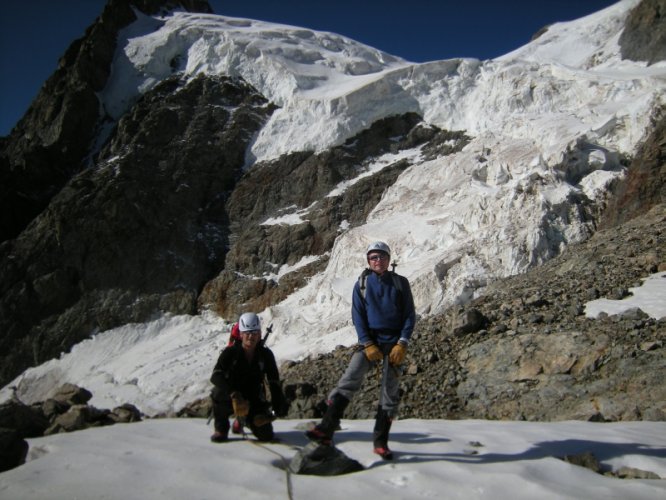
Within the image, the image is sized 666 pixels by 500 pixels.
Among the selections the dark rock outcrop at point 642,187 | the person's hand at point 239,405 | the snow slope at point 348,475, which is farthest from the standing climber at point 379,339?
the dark rock outcrop at point 642,187

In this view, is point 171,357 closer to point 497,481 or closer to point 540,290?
point 540,290

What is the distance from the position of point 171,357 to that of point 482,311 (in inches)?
579

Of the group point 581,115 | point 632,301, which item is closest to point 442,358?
point 632,301

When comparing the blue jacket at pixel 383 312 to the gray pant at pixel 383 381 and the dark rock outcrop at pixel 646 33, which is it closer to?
the gray pant at pixel 383 381

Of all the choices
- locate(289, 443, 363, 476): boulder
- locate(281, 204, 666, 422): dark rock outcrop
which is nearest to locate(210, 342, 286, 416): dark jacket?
locate(289, 443, 363, 476): boulder

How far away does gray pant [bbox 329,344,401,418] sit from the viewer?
14.5 feet

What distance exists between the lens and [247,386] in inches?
201

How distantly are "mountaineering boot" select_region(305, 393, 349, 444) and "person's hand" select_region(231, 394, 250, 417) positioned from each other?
2.64 feet

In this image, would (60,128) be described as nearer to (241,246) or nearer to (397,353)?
(241,246)

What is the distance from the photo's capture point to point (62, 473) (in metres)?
3.52

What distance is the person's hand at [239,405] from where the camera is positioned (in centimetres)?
477

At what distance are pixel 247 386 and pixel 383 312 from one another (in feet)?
5.48

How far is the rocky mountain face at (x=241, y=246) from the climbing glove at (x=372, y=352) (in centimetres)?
341

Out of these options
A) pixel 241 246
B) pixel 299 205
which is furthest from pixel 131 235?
pixel 299 205
